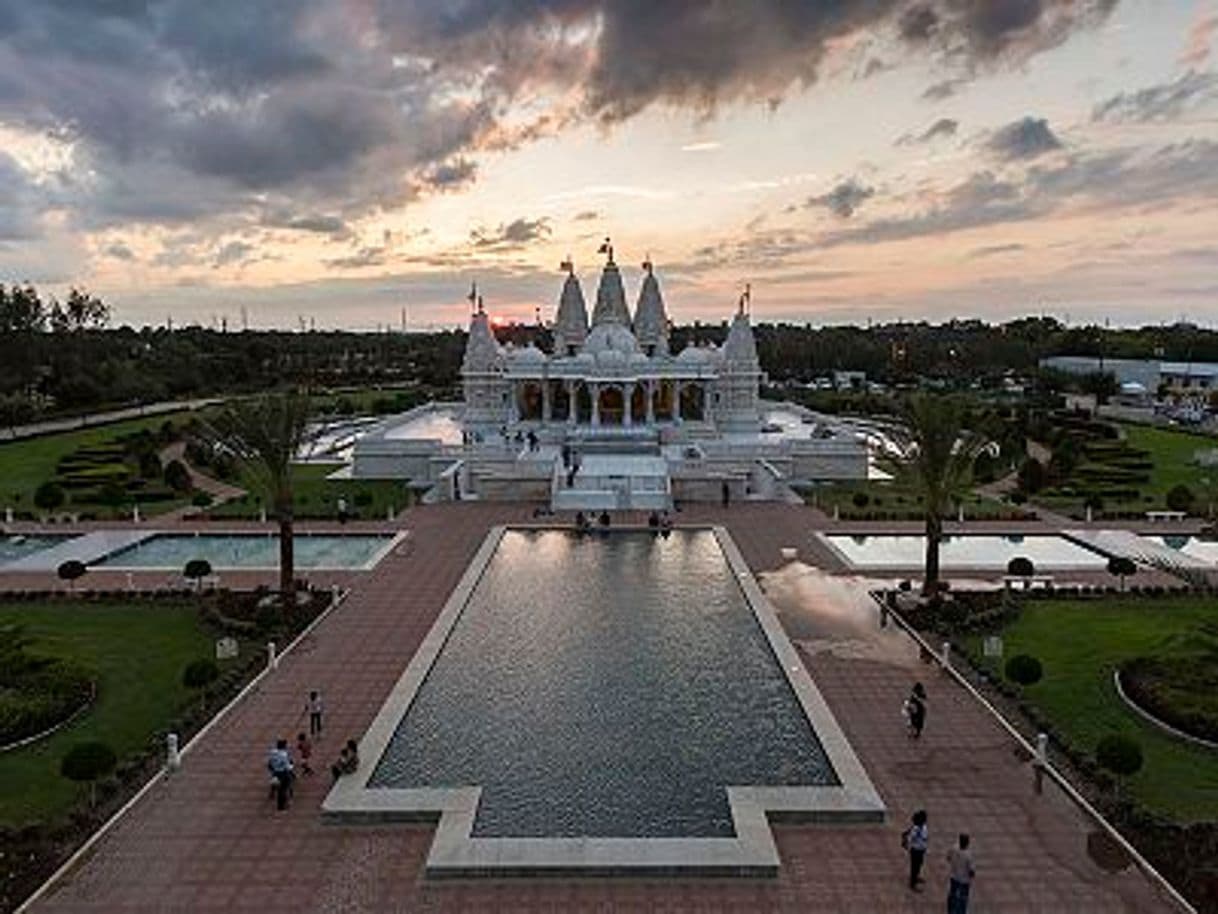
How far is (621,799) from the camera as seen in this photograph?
16.0m

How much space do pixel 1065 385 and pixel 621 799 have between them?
86.2 metres

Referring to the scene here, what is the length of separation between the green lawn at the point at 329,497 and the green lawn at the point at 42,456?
10.4 ft

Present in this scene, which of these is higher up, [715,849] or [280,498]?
[280,498]

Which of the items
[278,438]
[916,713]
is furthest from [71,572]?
[916,713]

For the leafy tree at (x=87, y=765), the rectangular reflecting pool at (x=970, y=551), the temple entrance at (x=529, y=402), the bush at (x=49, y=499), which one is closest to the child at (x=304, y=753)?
the leafy tree at (x=87, y=765)

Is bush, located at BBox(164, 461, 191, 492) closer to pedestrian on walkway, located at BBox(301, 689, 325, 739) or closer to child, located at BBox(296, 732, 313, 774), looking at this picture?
pedestrian on walkway, located at BBox(301, 689, 325, 739)

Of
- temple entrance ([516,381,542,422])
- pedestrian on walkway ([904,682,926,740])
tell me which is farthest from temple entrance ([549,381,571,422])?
pedestrian on walkway ([904,682,926,740])

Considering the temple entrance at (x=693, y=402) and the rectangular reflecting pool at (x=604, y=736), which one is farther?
the temple entrance at (x=693, y=402)

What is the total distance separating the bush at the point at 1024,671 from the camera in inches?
800

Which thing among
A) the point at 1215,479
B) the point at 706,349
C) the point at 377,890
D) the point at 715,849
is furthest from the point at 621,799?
the point at 706,349

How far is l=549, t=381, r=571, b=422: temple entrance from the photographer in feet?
187

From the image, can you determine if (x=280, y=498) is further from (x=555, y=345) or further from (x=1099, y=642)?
(x=555, y=345)

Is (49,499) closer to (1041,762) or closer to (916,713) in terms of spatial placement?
(916,713)

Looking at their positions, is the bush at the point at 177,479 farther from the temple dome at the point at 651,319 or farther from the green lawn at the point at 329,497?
the temple dome at the point at 651,319
